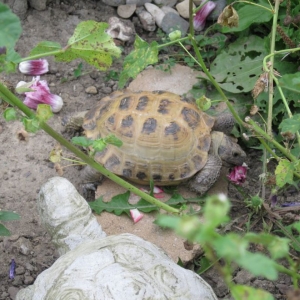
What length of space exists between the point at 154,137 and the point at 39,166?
705 millimetres

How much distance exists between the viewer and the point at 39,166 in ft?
10.5

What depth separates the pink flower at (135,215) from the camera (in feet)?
9.39

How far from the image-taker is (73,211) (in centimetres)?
226

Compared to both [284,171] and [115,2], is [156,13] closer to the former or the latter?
[115,2]

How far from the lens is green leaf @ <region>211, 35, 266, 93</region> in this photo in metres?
3.38

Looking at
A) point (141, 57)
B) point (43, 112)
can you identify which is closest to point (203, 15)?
point (141, 57)

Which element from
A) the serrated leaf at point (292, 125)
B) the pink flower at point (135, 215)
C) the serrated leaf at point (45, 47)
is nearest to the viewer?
the serrated leaf at point (45, 47)

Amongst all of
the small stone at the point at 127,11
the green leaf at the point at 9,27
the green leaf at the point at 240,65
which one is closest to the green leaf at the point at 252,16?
the green leaf at the point at 240,65

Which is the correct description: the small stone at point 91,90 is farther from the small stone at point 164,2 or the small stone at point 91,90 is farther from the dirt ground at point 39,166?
the small stone at point 164,2

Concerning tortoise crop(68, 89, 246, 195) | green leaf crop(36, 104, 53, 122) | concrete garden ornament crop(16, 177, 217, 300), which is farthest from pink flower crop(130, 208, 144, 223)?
green leaf crop(36, 104, 53, 122)

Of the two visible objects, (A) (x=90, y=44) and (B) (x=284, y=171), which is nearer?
(A) (x=90, y=44)

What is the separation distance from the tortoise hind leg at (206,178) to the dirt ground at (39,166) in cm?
16

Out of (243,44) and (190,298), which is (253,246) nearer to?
(190,298)

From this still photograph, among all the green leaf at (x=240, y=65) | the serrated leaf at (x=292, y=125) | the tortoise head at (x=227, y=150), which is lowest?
the tortoise head at (x=227, y=150)
